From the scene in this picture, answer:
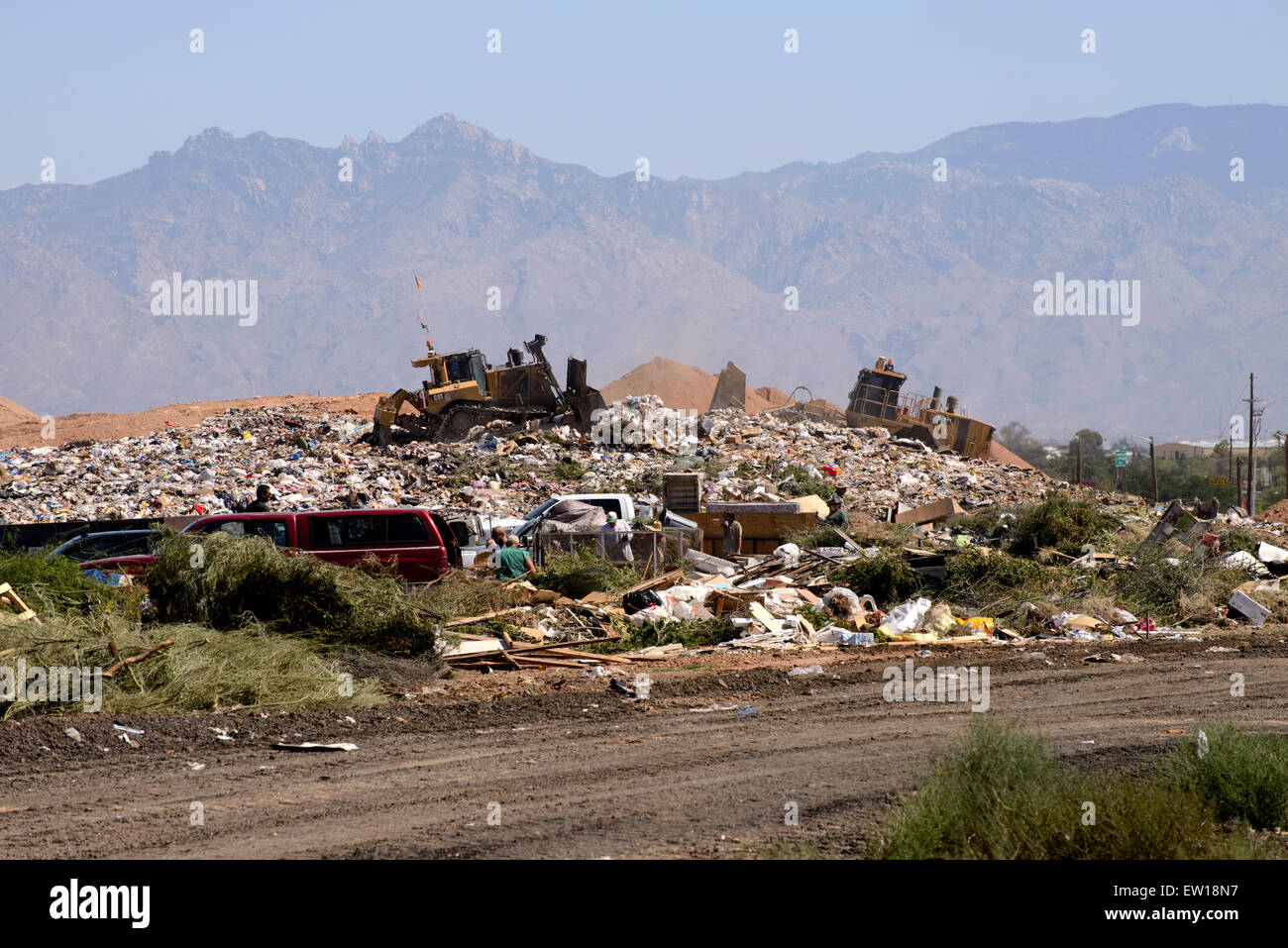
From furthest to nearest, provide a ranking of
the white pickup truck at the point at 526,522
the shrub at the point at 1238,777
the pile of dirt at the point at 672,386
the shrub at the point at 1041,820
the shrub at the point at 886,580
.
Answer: the pile of dirt at the point at 672,386 → the white pickup truck at the point at 526,522 → the shrub at the point at 886,580 → the shrub at the point at 1238,777 → the shrub at the point at 1041,820

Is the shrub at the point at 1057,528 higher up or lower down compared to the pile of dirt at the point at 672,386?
lower down

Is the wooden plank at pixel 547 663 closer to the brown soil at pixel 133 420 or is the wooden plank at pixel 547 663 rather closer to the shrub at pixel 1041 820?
the shrub at pixel 1041 820

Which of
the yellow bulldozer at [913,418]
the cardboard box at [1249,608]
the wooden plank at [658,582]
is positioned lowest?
the cardboard box at [1249,608]

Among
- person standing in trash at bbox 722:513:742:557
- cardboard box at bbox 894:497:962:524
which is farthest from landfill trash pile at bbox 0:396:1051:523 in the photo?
person standing in trash at bbox 722:513:742:557

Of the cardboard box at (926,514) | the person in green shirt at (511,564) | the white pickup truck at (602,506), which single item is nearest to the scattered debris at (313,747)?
the person in green shirt at (511,564)

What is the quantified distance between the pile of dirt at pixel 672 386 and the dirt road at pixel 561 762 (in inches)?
2109

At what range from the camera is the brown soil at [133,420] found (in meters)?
41.4

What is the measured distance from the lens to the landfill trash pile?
88.7 ft

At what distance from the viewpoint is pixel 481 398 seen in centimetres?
3431

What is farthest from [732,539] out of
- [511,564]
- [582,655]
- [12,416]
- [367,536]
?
[12,416]

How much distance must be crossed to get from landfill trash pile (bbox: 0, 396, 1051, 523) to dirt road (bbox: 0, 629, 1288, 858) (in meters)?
15.9

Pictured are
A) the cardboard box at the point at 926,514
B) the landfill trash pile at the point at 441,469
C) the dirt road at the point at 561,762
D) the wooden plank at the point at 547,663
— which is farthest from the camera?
the landfill trash pile at the point at 441,469
